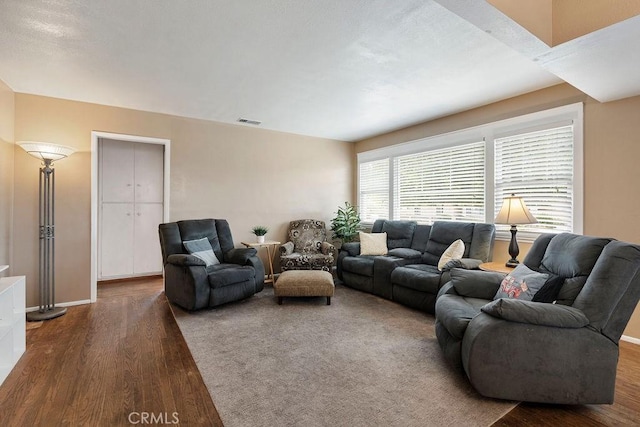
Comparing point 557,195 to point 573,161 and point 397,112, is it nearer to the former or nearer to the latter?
point 573,161

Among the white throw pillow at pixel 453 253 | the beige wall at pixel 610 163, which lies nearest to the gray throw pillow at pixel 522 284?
the white throw pillow at pixel 453 253

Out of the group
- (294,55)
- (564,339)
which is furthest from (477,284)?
(294,55)

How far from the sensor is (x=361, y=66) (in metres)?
2.84

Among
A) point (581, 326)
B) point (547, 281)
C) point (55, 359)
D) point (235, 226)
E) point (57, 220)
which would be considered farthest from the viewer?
point (235, 226)

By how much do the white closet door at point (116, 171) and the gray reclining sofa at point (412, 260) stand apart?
12.5 ft

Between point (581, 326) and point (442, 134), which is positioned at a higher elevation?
point (442, 134)

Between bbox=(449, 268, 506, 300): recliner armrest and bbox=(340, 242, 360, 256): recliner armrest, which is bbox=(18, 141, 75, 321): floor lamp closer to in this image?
bbox=(340, 242, 360, 256): recliner armrest

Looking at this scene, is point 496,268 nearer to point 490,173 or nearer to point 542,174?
point 542,174

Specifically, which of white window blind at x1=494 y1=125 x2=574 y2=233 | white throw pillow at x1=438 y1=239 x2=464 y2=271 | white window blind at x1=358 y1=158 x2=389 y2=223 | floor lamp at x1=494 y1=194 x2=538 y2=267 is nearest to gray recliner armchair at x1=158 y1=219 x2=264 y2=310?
white throw pillow at x1=438 y1=239 x2=464 y2=271

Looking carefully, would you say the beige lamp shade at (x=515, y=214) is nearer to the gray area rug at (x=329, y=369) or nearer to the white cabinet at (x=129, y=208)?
the gray area rug at (x=329, y=369)

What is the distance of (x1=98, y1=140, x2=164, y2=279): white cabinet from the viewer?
16.5 feet

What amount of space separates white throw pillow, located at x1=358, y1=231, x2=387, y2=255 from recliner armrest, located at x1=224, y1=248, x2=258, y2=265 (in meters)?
1.71

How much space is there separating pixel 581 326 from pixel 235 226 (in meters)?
4.35

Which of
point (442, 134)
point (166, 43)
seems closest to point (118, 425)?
point (166, 43)
